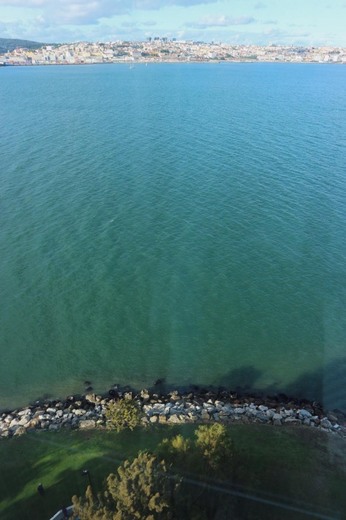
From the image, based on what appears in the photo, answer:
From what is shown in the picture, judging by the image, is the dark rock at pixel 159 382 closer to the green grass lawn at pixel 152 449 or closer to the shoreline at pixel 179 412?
the shoreline at pixel 179 412

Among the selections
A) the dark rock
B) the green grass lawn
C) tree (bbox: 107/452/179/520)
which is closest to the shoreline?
the green grass lawn

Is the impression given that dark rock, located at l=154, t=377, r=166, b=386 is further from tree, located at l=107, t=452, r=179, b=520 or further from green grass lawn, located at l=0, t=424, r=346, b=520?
tree, located at l=107, t=452, r=179, b=520

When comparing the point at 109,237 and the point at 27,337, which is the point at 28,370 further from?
the point at 109,237

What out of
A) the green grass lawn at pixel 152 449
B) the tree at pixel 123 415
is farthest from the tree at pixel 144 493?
the tree at pixel 123 415

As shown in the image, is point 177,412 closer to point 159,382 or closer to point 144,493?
point 159,382

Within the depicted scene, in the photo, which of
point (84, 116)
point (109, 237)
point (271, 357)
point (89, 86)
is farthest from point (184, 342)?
point (89, 86)
